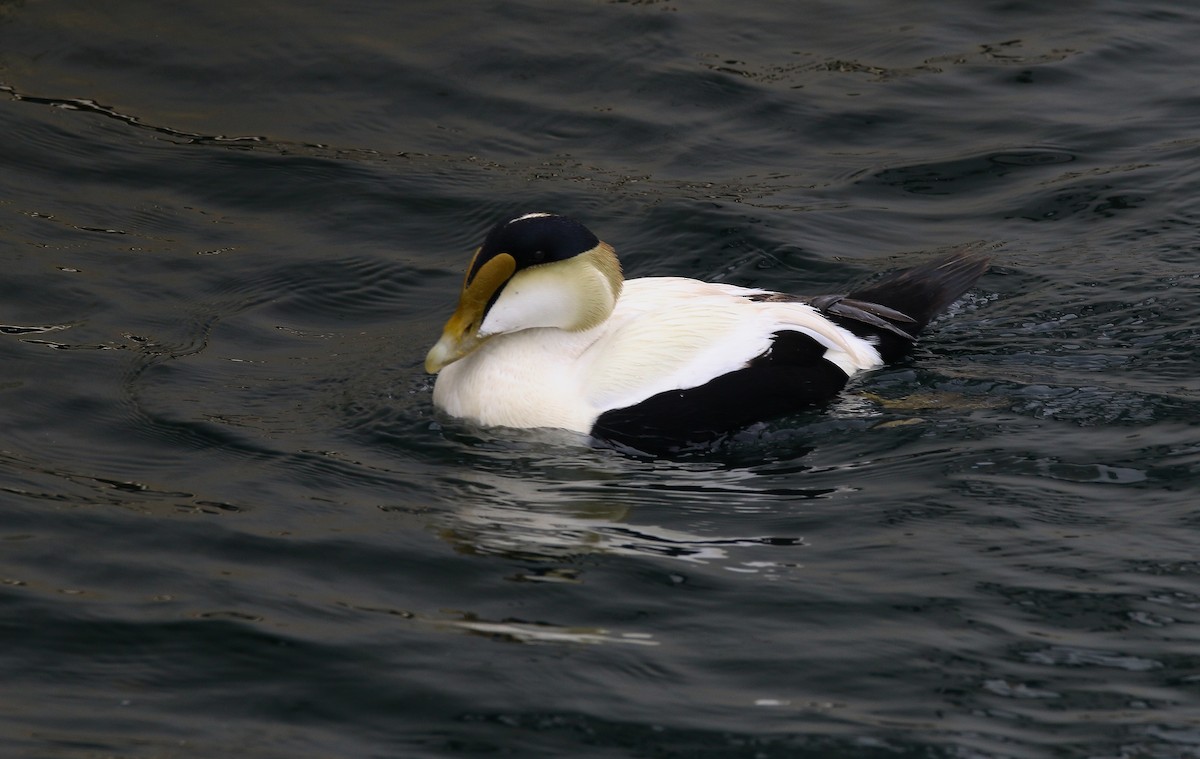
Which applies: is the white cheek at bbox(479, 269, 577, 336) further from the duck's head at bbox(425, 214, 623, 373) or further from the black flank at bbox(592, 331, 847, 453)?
the black flank at bbox(592, 331, 847, 453)

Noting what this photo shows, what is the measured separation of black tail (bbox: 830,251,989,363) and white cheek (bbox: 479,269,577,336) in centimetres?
105

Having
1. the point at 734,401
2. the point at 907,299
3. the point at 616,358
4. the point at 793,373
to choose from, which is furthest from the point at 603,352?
the point at 907,299

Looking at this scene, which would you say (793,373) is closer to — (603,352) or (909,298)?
(603,352)

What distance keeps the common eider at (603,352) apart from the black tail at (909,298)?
0.30 metres

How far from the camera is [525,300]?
5043 mm

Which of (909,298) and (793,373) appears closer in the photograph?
(793,373)

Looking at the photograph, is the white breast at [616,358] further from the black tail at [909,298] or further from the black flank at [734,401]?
the black tail at [909,298]

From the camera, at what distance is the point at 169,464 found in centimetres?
484

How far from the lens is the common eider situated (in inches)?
196

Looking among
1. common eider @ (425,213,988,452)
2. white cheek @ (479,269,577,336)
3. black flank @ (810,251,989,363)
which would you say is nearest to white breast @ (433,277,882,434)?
common eider @ (425,213,988,452)

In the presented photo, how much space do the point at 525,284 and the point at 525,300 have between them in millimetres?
50

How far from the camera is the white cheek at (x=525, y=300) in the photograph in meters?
5.04

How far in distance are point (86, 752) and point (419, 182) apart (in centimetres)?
456

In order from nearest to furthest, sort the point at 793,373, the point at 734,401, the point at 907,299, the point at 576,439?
the point at 576,439 → the point at 734,401 → the point at 793,373 → the point at 907,299
